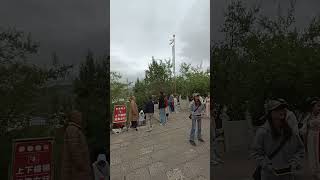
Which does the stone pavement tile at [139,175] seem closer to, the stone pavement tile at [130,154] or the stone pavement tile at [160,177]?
the stone pavement tile at [160,177]

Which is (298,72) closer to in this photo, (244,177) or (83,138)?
(244,177)

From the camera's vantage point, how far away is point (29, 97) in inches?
139

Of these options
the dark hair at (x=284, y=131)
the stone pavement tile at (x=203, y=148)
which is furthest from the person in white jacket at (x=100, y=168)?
the stone pavement tile at (x=203, y=148)

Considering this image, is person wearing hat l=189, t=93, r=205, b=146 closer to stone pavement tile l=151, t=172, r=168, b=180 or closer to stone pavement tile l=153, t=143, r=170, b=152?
stone pavement tile l=153, t=143, r=170, b=152

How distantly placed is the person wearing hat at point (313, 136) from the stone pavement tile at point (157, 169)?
249 cm

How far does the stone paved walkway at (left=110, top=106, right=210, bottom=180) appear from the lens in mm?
5824

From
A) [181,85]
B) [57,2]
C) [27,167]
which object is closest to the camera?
[27,167]

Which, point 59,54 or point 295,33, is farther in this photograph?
point 295,33


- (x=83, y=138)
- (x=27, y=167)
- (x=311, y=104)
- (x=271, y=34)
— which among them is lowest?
(x=27, y=167)

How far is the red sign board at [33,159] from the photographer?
3330 millimetres

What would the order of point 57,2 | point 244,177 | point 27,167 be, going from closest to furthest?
point 27,167 < point 57,2 < point 244,177

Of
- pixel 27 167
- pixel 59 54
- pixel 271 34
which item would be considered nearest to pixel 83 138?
pixel 27 167

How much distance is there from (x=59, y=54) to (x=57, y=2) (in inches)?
21.5

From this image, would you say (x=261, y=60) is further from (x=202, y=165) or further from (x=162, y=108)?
(x=162, y=108)
